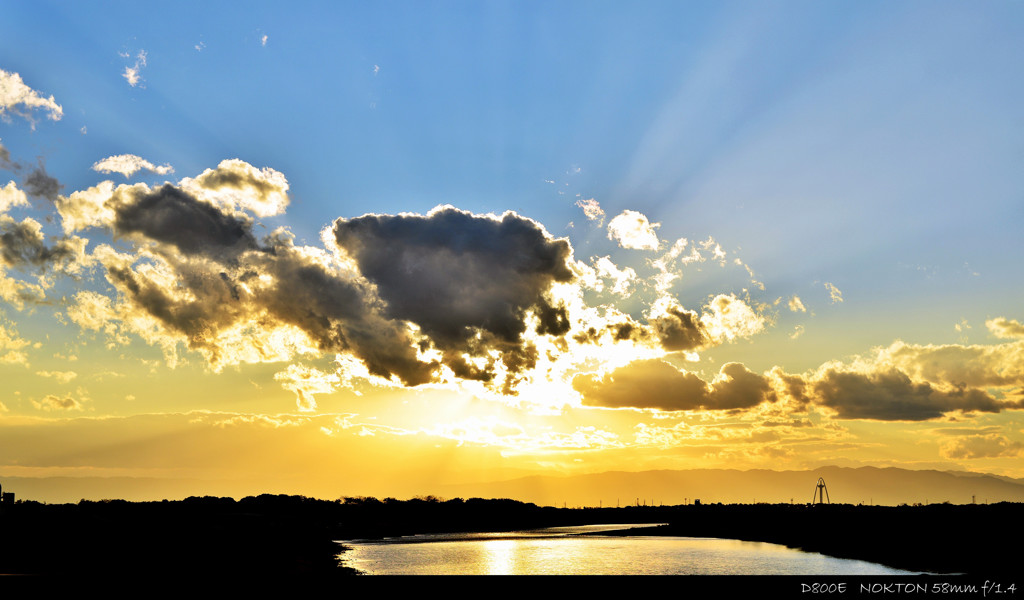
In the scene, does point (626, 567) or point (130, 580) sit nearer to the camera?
point (130, 580)

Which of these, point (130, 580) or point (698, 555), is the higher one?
point (130, 580)

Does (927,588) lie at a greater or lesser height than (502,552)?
greater

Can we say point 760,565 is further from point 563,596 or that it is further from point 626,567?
point 563,596

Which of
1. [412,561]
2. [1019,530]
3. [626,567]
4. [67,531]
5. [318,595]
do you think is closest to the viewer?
[318,595]

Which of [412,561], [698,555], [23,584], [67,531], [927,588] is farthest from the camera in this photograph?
[698,555]

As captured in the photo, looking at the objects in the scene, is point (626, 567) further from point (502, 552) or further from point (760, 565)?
point (502, 552)

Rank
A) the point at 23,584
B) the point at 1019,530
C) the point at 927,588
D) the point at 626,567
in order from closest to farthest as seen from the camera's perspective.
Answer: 1. the point at 23,584
2. the point at 927,588
3. the point at 626,567
4. the point at 1019,530

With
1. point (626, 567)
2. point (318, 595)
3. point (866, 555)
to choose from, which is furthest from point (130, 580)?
point (866, 555)

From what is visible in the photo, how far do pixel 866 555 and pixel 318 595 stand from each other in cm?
11305

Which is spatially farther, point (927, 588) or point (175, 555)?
point (175, 555)

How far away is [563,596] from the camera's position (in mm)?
58062

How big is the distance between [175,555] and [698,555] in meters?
95.7

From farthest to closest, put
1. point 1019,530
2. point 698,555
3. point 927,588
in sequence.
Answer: point 1019,530 < point 698,555 < point 927,588

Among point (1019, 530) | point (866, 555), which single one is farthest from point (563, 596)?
point (1019, 530)
